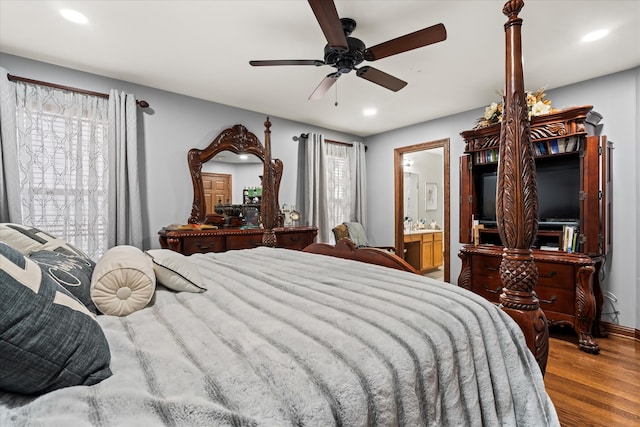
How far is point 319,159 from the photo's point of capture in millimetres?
4664

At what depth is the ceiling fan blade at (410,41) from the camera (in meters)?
1.81

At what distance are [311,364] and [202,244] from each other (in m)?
2.80

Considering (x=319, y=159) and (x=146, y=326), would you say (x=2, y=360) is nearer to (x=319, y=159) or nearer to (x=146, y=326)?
(x=146, y=326)

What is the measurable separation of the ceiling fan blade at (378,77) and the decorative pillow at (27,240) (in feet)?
6.93

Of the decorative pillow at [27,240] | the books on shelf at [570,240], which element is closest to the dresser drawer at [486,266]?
the books on shelf at [570,240]

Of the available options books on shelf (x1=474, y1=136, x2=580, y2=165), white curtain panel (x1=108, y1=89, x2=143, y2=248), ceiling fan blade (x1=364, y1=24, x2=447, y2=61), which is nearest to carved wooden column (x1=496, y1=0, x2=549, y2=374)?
ceiling fan blade (x1=364, y1=24, x2=447, y2=61)

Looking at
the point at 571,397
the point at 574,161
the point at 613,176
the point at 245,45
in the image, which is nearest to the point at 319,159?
the point at 245,45

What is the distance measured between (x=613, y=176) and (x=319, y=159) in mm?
3380

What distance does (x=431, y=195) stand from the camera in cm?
681

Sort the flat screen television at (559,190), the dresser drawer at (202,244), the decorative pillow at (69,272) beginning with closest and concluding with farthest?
the decorative pillow at (69,272)
the flat screen television at (559,190)
the dresser drawer at (202,244)

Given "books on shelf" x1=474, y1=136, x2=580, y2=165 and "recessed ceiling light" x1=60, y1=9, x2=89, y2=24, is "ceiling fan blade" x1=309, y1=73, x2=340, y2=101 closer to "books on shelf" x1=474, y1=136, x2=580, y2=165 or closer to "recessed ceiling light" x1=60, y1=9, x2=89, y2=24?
"books on shelf" x1=474, y1=136, x2=580, y2=165

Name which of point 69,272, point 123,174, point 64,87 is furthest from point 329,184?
point 69,272

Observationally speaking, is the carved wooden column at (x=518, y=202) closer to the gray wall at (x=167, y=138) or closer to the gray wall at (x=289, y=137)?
the gray wall at (x=289, y=137)

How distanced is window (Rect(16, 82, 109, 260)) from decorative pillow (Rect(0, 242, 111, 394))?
273 cm
